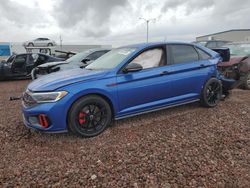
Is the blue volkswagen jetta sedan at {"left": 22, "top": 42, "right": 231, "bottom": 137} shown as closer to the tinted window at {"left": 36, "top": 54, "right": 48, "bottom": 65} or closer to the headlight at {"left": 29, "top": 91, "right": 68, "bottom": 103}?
the headlight at {"left": 29, "top": 91, "right": 68, "bottom": 103}

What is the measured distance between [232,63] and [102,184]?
5094mm

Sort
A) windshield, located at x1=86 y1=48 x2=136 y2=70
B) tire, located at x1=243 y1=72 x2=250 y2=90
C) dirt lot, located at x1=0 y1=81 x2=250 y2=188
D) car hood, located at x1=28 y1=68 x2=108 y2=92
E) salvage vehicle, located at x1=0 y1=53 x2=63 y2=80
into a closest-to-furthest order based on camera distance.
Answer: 1. dirt lot, located at x1=0 y1=81 x2=250 y2=188
2. car hood, located at x1=28 y1=68 x2=108 y2=92
3. windshield, located at x1=86 y1=48 x2=136 y2=70
4. tire, located at x1=243 y1=72 x2=250 y2=90
5. salvage vehicle, located at x1=0 y1=53 x2=63 y2=80

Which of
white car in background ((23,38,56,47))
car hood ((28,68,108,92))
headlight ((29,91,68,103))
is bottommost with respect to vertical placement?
headlight ((29,91,68,103))

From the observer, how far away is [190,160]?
294cm

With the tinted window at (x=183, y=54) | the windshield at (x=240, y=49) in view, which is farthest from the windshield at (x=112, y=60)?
the windshield at (x=240, y=49)

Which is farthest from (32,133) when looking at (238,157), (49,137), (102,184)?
(238,157)

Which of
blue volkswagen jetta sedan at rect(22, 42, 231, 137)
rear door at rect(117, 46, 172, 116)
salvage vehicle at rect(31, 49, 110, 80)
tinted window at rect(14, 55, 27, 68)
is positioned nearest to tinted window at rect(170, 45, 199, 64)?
blue volkswagen jetta sedan at rect(22, 42, 231, 137)

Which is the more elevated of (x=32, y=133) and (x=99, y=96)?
(x=99, y=96)

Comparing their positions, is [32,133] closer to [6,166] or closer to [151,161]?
[6,166]

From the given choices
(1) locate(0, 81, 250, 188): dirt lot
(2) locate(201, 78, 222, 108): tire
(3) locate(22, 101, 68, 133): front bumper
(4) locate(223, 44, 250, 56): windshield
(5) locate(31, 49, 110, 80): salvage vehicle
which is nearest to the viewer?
(1) locate(0, 81, 250, 188): dirt lot

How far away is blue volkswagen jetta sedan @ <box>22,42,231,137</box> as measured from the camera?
3.50 metres

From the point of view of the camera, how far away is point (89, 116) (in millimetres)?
3707

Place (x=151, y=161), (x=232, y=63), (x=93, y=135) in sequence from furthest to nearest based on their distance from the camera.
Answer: (x=232, y=63) → (x=93, y=135) → (x=151, y=161)

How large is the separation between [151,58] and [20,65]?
8478 millimetres
